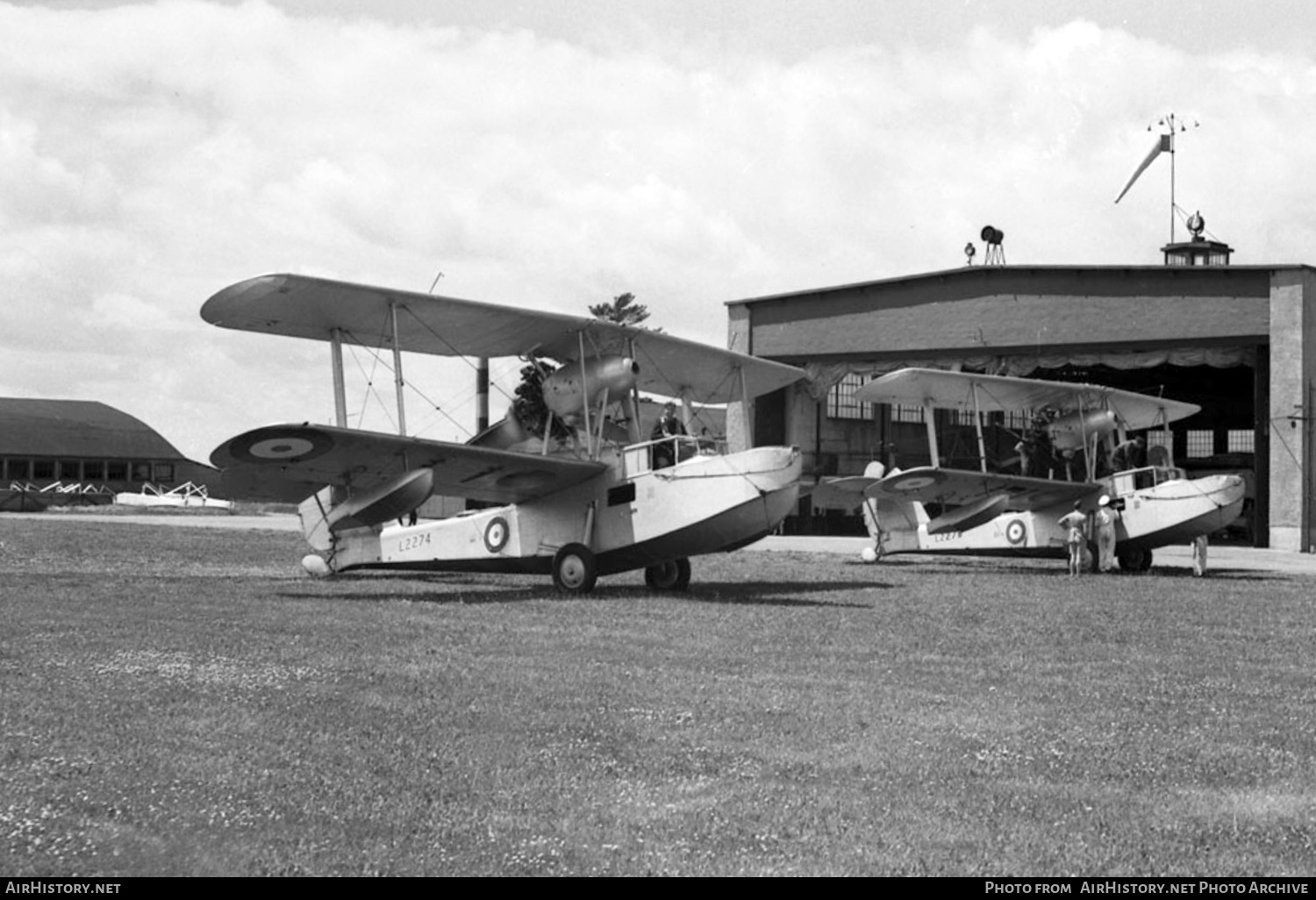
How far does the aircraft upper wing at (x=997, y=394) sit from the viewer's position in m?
28.6

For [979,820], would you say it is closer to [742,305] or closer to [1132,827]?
[1132,827]

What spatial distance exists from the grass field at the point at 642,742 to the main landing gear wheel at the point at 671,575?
14.4ft

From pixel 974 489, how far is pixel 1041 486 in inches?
54.7

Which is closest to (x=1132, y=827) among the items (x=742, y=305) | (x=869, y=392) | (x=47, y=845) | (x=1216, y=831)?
(x=1216, y=831)

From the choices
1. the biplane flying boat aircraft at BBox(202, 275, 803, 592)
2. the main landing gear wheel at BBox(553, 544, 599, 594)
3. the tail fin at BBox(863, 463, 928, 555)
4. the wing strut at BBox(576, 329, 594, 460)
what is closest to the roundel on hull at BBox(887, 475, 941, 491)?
the tail fin at BBox(863, 463, 928, 555)

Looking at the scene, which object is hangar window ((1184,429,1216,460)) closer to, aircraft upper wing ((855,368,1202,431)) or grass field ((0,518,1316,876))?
aircraft upper wing ((855,368,1202,431))

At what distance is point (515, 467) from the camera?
61.7ft

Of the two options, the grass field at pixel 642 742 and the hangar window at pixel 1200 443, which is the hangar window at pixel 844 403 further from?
the grass field at pixel 642 742

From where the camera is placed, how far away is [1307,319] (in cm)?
3966

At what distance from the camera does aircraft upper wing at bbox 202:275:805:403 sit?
17.5 m

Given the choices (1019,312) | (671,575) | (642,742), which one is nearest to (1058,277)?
(1019,312)

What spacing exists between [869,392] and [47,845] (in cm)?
2371

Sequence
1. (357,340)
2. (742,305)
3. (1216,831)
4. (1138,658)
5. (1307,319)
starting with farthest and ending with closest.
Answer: (742,305) → (1307,319) → (357,340) → (1138,658) → (1216,831)

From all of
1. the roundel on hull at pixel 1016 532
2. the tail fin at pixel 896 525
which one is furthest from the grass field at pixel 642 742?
the tail fin at pixel 896 525
